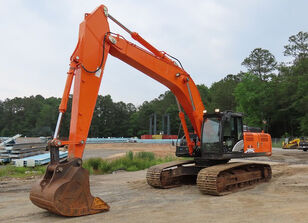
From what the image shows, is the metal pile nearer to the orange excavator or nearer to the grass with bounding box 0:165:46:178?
the grass with bounding box 0:165:46:178

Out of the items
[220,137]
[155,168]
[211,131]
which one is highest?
[211,131]

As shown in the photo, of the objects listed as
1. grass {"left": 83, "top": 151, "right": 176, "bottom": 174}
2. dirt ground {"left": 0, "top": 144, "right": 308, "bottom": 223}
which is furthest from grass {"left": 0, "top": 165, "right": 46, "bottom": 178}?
dirt ground {"left": 0, "top": 144, "right": 308, "bottom": 223}

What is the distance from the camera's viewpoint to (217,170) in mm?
8516

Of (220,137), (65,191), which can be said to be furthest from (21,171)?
(220,137)

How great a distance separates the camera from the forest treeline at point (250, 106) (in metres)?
61.7

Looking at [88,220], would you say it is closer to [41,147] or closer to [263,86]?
[41,147]

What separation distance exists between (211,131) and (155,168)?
2194mm

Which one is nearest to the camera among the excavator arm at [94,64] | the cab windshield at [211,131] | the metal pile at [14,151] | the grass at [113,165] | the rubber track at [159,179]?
the excavator arm at [94,64]

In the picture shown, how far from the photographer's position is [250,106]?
217 ft

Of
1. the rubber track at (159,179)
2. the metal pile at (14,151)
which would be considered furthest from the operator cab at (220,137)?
the metal pile at (14,151)

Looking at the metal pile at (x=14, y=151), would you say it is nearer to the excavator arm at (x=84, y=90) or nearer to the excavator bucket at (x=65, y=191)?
the excavator arm at (x=84, y=90)

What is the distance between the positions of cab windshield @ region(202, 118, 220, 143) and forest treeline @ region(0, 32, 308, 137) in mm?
25861

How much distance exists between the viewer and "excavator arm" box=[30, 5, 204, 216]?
590cm

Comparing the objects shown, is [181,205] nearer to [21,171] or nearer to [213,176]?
[213,176]
